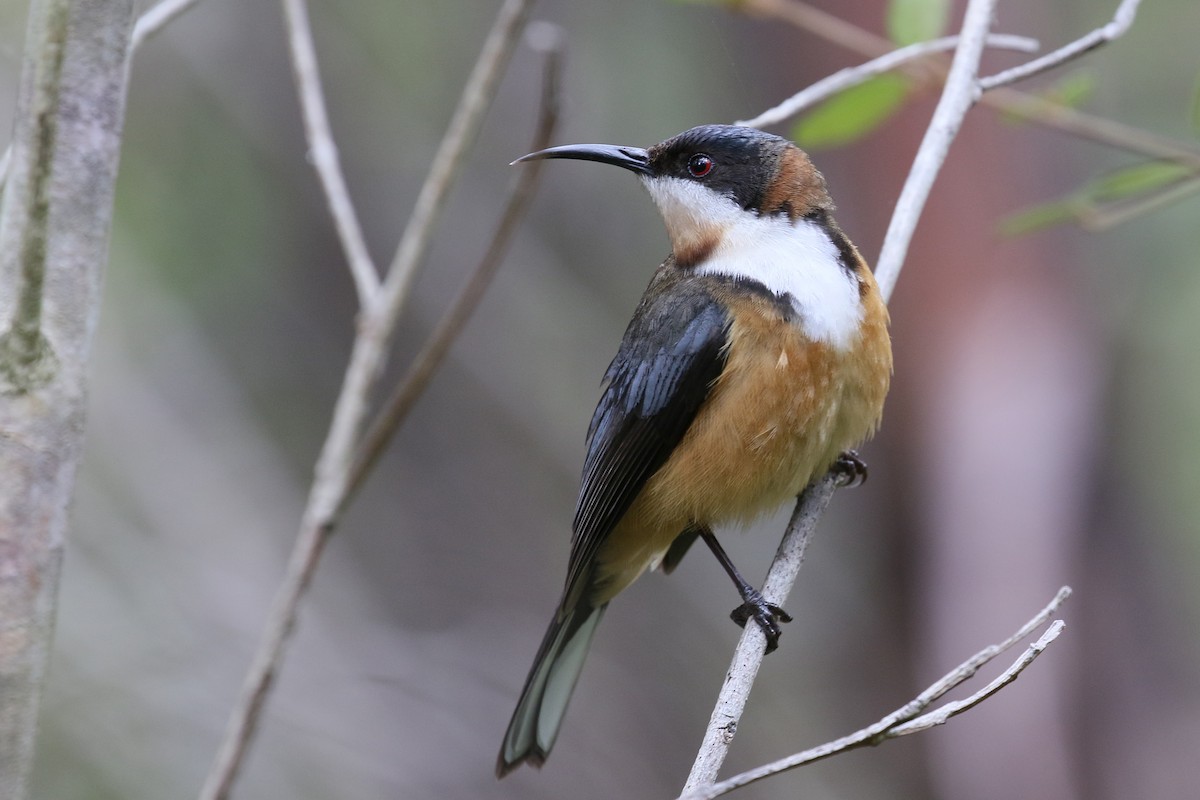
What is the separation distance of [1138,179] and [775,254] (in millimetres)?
1025

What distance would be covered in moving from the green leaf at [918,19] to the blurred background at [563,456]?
3.39 meters

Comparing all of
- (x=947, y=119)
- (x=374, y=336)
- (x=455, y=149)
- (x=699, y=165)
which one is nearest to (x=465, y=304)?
(x=374, y=336)

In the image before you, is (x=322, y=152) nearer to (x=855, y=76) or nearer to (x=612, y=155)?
(x=612, y=155)

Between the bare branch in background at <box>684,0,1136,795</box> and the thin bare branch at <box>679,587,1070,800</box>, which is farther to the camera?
the bare branch in background at <box>684,0,1136,795</box>

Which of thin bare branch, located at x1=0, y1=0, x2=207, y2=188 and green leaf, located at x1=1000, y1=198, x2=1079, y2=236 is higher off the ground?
green leaf, located at x1=1000, y1=198, x2=1079, y2=236

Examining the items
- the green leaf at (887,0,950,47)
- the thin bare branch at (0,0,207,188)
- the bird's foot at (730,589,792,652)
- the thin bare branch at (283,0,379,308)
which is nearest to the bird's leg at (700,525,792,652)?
the bird's foot at (730,589,792,652)

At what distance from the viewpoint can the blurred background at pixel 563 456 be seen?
248 inches

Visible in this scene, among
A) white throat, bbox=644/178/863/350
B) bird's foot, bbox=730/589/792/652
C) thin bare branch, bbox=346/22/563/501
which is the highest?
white throat, bbox=644/178/863/350

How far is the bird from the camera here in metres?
3.36

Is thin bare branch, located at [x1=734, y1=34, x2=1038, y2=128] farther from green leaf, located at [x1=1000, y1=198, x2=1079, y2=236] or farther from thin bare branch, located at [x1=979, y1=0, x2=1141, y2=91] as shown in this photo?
green leaf, located at [x1=1000, y1=198, x2=1079, y2=236]

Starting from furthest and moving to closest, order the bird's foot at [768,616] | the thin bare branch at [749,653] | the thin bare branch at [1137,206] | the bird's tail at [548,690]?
the bird's tail at [548,690] < the thin bare branch at [1137,206] < the bird's foot at [768,616] < the thin bare branch at [749,653]

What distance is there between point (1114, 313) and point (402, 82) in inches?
202

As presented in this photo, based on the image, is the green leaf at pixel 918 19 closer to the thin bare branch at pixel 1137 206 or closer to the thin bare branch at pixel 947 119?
the thin bare branch at pixel 947 119

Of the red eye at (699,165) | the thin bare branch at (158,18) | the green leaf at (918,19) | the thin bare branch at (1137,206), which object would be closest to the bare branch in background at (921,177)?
the green leaf at (918,19)
